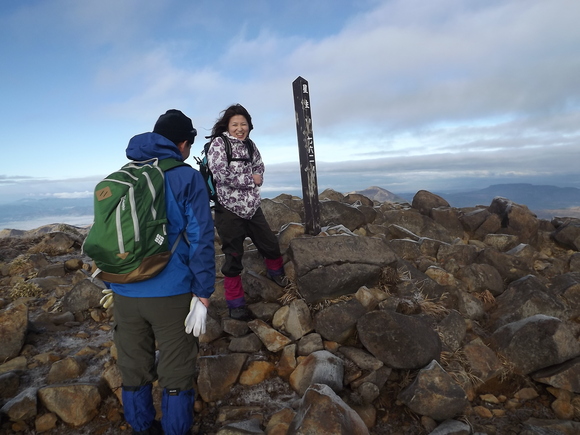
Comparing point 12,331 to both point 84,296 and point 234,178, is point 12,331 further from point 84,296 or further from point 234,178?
point 234,178

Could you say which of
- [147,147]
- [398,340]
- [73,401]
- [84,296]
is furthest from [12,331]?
[398,340]

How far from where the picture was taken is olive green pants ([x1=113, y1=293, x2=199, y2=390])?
324cm

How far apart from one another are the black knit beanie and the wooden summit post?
4490 mm

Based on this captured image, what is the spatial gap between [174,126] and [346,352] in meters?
3.86

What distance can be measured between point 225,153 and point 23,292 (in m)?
6.13

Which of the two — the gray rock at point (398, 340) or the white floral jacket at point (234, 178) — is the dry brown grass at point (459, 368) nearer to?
the gray rock at point (398, 340)

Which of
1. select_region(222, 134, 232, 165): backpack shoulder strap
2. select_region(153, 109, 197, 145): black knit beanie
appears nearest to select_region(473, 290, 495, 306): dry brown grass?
select_region(222, 134, 232, 165): backpack shoulder strap

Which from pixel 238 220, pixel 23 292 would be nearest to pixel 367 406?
pixel 238 220

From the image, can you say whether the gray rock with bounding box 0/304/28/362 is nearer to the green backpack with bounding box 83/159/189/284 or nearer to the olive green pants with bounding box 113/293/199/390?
the olive green pants with bounding box 113/293/199/390

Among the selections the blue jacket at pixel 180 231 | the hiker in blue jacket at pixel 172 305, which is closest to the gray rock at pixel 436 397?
the hiker in blue jacket at pixel 172 305

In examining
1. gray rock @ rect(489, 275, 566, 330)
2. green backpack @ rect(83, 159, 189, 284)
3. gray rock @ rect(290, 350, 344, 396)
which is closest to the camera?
green backpack @ rect(83, 159, 189, 284)

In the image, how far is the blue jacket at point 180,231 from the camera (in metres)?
3.21

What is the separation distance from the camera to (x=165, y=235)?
3127mm

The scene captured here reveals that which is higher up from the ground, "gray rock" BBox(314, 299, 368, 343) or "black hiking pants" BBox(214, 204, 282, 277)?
"black hiking pants" BBox(214, 204, 282, 277)
